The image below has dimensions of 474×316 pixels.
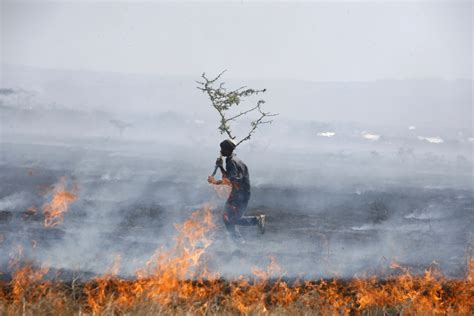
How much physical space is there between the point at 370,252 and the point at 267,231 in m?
5.76

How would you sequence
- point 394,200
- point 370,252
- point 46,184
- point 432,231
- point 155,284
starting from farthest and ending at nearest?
point 394,200 < point 46,184 < point 432,231 < point 370,252 < point 155,284

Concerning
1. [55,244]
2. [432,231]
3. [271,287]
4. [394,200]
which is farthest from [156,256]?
[394,200]

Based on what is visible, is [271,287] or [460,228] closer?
[271,287]

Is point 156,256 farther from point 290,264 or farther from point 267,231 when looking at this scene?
point 267,231

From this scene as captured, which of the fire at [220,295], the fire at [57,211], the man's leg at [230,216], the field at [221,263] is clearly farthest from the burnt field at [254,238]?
the fire at [220,295]

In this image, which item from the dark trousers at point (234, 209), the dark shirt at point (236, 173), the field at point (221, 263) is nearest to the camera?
the field at point (221, 263)

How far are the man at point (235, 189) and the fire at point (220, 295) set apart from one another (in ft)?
4.53

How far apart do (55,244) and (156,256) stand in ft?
10.2

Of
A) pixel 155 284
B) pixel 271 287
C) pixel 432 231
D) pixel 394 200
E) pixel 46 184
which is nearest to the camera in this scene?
pixel 155 284

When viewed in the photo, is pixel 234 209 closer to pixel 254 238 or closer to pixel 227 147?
pixel 227 147

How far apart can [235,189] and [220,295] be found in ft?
11.7

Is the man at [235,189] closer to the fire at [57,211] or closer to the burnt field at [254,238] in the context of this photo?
the burnt field at [254,238]

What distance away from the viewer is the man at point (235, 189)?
14195 millimetres

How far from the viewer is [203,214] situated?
37.6m
